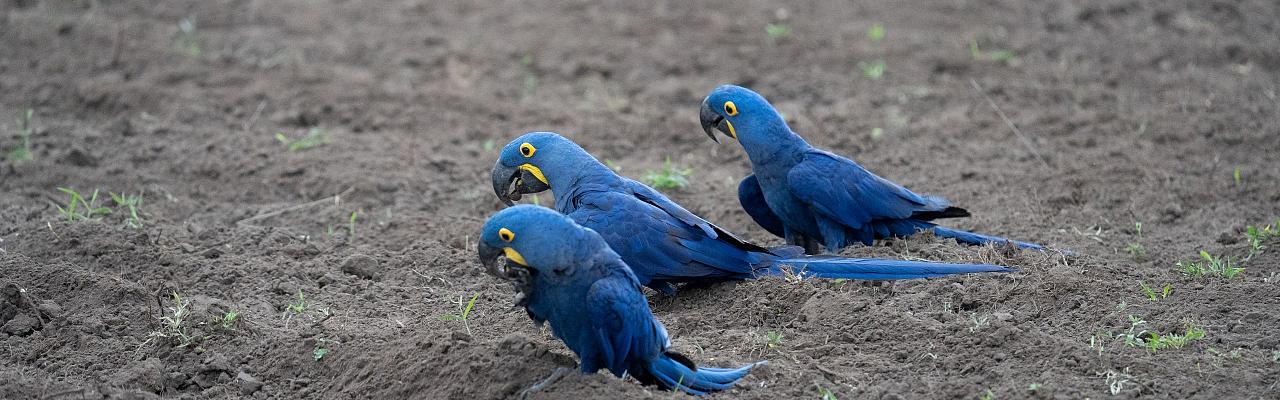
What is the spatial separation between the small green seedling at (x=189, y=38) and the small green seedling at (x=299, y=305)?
4.36m

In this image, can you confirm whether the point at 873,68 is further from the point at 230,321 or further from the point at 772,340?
the point at 230,321

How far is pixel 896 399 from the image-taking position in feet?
13.9

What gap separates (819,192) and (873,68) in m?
3.33

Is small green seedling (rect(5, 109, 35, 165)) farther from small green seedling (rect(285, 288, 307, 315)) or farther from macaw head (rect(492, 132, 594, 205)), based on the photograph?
macaw head (rect(492, 132, 594, 205))

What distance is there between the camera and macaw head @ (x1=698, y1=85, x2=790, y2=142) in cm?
575

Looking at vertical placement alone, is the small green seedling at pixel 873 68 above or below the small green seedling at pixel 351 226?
above

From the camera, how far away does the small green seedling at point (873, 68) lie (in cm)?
859

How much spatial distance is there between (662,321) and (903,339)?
41.4 inches

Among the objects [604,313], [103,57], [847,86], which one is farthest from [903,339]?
[103,57]

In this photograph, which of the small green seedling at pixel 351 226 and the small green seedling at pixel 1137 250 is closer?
the small green seedling at pixel 1137 250

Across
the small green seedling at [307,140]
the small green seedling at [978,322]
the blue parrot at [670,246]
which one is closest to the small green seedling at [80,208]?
the small green seedling at [307,140]

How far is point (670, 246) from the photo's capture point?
516 centimetres

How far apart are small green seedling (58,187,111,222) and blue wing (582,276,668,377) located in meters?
3.25

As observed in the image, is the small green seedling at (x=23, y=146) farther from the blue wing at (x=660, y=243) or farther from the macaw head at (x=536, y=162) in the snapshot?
the blue wing at (x=660, y=243)
